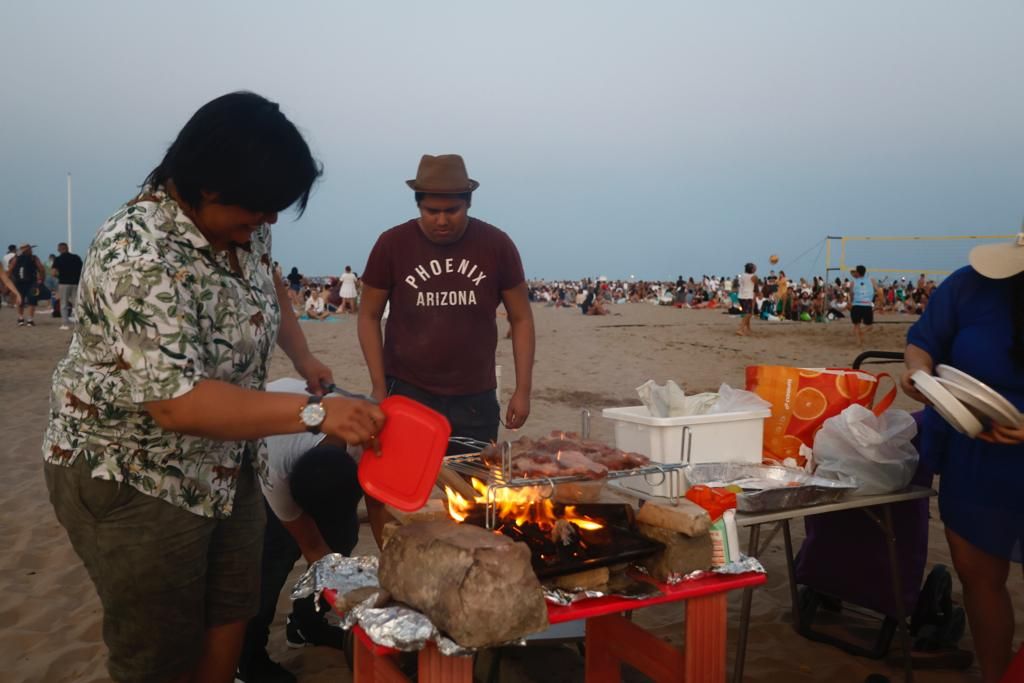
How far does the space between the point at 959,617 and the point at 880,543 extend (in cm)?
→ 50

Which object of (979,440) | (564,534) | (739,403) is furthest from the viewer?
(739,403)

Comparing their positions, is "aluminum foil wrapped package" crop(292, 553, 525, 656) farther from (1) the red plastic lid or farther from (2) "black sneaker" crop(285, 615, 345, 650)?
(2) "black sneaker" crop(285, 615, 345, 650)

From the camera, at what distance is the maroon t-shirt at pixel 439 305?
13.3 feet

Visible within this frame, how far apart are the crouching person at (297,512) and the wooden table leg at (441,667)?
973 mm

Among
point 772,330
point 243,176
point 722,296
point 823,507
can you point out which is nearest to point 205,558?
point 243,176

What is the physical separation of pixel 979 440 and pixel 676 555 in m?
1.40

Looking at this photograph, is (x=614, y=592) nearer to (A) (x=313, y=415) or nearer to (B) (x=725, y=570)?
(B) (x=725, y=570)

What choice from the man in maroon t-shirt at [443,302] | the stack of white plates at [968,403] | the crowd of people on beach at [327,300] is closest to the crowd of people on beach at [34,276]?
the crowd of people on beach at [327,300]

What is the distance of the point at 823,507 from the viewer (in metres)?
3.05

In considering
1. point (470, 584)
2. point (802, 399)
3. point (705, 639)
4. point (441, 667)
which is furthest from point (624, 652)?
point (802, 399)

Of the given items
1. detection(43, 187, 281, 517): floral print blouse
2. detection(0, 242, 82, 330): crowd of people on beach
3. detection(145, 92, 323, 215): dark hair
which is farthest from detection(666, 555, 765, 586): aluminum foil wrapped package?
detection(0, 242, 82, 330): crowd of people on beach

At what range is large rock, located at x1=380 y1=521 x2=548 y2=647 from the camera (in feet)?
6.54

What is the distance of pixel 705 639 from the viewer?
2.52m

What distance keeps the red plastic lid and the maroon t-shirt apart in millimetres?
2020
